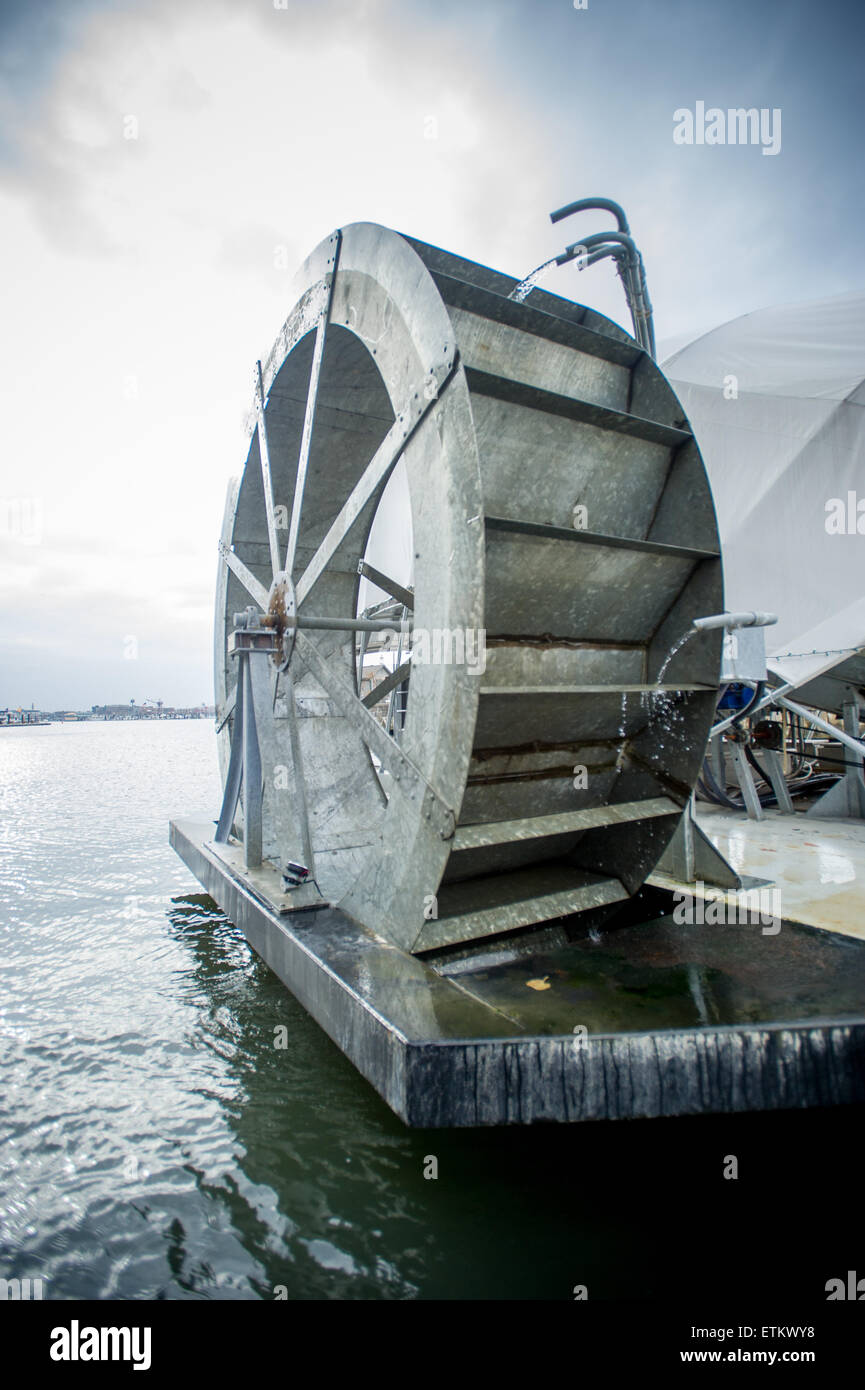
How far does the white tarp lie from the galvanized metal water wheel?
4.85 metres

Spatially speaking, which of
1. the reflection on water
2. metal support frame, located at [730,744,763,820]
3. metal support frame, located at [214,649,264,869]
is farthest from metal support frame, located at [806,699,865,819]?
metal support frame, located at [214,649,264,869]

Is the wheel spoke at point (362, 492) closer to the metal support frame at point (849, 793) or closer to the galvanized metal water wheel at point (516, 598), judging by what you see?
the galvanized metal water wheel at point (516, 598)

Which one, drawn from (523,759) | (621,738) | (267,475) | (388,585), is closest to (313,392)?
(267,475)

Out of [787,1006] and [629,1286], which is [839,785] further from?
[629,1286]

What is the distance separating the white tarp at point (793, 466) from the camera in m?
8.80

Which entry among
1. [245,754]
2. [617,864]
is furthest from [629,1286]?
[245,754]

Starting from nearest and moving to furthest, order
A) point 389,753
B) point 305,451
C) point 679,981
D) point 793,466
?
point 679,981, point 389,753, point 305,451, point 793,466

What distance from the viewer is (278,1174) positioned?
241 cm

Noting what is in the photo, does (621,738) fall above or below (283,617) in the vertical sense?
below

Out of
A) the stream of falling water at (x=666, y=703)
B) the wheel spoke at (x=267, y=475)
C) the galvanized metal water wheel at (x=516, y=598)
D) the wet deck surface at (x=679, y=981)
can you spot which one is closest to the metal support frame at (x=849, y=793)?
the stream of falling water at (x=666, y=703)

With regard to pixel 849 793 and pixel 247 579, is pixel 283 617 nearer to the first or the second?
pixel 247 579

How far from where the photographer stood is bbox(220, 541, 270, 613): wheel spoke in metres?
5.34

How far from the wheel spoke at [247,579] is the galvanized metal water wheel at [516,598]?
2.76ft

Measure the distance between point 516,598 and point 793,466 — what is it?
8.26 m
